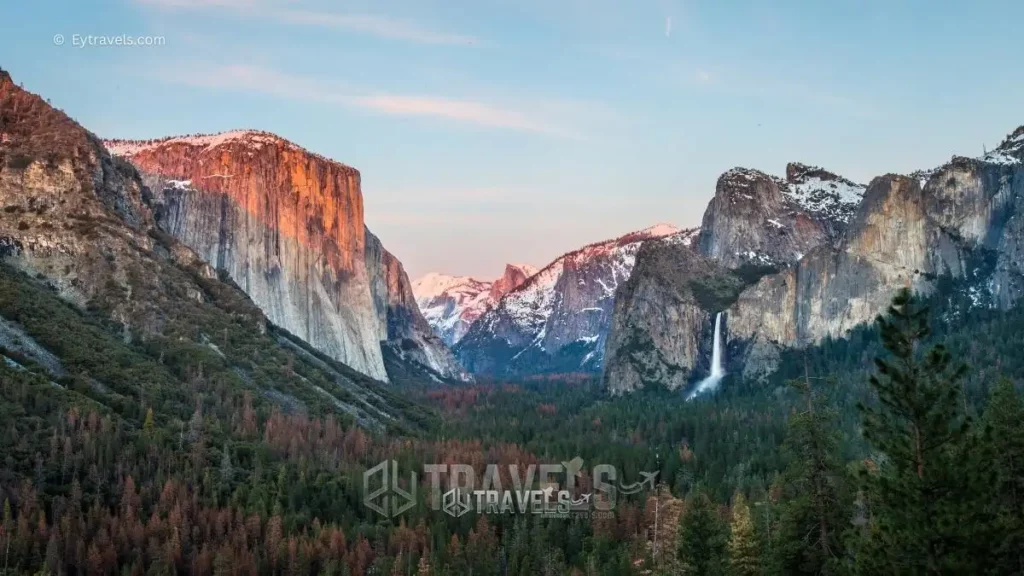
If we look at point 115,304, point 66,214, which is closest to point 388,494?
point 115,304

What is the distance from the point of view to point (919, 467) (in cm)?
2673

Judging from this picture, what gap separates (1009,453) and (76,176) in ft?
503

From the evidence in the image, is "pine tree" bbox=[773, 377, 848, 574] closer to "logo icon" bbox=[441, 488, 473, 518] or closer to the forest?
the forest

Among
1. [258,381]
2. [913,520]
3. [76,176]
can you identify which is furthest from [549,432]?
[913,520]

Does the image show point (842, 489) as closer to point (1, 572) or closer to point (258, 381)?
point (1, 572)

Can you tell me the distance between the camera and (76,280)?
Answer: 138 m

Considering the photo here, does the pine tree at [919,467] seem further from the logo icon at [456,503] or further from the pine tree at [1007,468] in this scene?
the logo icon at [456,503]

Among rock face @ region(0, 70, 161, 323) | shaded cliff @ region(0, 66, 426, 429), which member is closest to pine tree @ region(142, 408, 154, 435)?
shaded cliff @ region(0, 66, 426, 429)

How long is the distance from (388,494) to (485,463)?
18.5 meters

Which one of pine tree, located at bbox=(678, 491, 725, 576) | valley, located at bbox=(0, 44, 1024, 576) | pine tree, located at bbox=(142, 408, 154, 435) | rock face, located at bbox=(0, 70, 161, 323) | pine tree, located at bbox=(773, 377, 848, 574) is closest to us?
valley, located at bbox=(0, 44, 1024, 576)

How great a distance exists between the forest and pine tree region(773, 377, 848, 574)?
3.7 inches

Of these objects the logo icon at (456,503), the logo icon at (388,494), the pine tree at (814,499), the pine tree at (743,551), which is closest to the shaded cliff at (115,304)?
the logo icon at (388,494)

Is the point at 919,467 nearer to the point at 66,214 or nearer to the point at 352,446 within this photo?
the point at 352,446

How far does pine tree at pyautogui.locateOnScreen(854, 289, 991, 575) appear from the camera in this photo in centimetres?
2516
